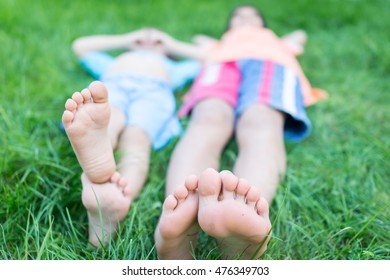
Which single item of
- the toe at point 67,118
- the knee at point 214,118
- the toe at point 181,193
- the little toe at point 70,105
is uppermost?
the little toe at point 70,105

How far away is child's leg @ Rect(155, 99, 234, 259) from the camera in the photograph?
102 centimetres

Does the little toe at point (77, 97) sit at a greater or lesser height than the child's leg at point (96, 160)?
greater

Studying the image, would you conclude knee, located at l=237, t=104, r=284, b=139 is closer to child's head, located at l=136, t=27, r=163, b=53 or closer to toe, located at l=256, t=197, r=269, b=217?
toe, located at l=256, t=197, r=269, b=217

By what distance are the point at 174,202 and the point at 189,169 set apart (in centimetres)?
34

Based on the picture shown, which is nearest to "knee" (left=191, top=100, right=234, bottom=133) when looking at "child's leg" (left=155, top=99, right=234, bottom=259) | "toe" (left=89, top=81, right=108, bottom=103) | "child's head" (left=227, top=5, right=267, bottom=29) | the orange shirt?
"child's leg" (left=155, top=99, right=234, bottom=259)

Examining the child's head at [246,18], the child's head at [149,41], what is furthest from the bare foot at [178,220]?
the child's head at [246,18]

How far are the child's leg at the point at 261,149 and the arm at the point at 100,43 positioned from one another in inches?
34.1

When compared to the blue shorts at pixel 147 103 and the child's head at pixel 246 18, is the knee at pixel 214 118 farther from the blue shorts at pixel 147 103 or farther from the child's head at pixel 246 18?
the child's head at pixel 246 18

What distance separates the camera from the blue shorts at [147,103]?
161 cm

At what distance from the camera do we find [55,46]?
7.59ft

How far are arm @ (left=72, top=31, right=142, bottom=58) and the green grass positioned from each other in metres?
0.12
